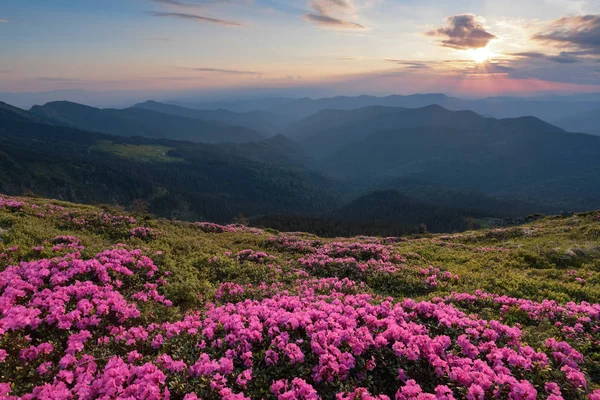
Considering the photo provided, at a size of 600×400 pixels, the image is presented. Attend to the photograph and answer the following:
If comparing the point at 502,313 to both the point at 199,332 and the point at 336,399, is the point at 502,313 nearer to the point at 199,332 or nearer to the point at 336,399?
the point at 336,399

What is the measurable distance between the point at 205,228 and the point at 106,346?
74.3 feet

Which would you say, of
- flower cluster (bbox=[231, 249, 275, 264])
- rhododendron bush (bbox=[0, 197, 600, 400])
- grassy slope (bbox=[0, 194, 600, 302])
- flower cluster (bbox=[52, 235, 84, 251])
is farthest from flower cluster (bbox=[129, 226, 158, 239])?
rhododendron bush (bbox=[0, 197, 600, 400])

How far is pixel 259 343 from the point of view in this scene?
8.75 m

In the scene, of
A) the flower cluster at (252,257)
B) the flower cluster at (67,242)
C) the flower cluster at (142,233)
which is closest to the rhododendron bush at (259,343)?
the flower cluster at (67,242)

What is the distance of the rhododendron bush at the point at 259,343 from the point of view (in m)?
7.05

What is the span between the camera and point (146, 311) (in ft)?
35.6

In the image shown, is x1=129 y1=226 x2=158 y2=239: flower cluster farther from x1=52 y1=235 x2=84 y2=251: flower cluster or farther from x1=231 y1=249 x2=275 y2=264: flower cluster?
x1=231 y1=249 x2=275 y2=264: flower cluster

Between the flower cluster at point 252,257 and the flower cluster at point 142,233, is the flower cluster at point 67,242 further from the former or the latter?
the flower cluster at point 252,257

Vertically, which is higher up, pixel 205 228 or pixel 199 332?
pixel 199 332

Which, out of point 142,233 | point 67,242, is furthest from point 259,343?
point 142,233

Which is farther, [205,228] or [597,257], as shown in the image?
[205,228]

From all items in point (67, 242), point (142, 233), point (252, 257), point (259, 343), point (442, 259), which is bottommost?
point (442, 259)

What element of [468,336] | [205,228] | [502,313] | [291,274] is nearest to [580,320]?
[502,313]

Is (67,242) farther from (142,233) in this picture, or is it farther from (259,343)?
(259,343)
